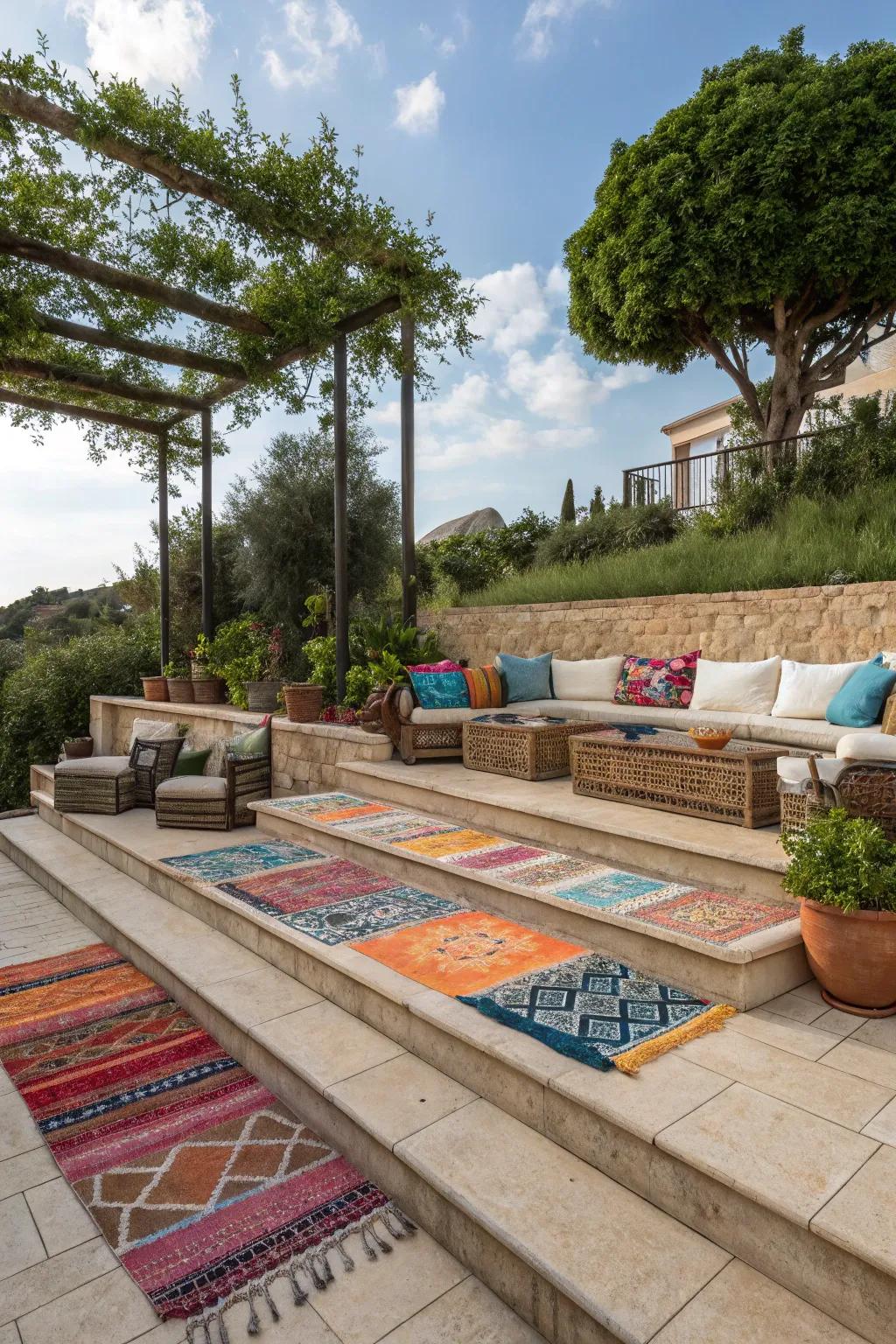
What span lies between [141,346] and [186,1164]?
6836 millimetres


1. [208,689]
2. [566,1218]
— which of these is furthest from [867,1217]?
[208,689]

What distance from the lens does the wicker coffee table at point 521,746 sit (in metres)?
4.90

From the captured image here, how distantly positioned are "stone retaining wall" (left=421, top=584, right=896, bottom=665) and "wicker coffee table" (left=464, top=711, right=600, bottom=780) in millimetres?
1547

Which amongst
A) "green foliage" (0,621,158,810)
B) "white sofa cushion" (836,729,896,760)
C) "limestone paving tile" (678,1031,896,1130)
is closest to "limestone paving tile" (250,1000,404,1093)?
"limestone paving tile" (678,1031,896,1130)

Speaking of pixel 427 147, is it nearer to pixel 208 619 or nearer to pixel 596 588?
pixel 596 588

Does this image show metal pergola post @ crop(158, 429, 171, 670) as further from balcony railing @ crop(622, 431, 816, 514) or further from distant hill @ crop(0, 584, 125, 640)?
distant hill @ crop(0, 584, 125, 640)

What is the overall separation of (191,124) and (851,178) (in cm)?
760

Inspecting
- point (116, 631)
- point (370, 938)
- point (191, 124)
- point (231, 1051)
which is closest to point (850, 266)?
point (191, 124)

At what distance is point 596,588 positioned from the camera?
281 inches

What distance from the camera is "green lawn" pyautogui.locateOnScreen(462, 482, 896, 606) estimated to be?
5.78m

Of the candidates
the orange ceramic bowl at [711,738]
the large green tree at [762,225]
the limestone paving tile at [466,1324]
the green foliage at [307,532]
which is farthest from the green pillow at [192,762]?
the large green tree at [762,225]

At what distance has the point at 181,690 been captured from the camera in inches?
361

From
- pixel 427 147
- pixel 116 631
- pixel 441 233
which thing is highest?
pixel 427 147

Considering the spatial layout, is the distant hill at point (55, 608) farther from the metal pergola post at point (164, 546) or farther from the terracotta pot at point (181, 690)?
the terracotta pot at point (181, 690)
